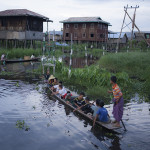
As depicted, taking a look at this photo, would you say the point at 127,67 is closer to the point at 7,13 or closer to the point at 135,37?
the point at 7,13

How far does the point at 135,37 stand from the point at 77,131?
51.9 meters

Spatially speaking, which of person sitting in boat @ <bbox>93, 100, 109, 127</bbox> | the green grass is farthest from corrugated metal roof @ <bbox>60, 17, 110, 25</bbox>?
person sitting in boat @ <bbox>93, 100, 109, 127</bbox>

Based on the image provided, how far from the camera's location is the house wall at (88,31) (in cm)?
4247

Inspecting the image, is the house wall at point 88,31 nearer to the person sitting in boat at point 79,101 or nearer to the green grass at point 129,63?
the green grass at point 129,63

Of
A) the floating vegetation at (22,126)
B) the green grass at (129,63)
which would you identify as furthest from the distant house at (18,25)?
the floating vegetation at (22,126)

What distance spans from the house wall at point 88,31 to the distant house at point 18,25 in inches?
506

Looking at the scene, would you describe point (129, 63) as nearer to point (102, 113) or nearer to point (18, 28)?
point (102, 113)

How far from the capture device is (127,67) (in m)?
16.3

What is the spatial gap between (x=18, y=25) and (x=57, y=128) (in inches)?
1050

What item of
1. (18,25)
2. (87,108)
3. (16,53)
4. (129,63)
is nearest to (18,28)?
(18,25)

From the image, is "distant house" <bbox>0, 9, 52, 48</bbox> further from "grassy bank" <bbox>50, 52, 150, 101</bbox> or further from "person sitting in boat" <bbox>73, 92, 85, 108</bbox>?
"person sitting in boat" <bbox>73, 92, 85, 108</bbox>

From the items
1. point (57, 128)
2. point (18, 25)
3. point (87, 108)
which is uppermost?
point (18, 25)

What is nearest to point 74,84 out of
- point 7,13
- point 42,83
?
point 42,83

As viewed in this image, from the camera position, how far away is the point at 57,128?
7348 millimetres
